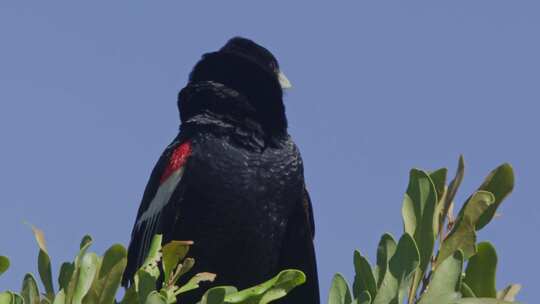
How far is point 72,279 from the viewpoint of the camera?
2.88m

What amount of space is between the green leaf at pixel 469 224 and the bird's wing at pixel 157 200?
2786 millimetres

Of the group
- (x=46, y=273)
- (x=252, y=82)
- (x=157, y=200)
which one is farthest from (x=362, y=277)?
(x=252, y=82)

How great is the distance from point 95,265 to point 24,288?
20 cm

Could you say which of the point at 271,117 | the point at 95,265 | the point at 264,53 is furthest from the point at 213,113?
the point at 95,265

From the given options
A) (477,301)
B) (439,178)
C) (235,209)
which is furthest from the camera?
(235,209)

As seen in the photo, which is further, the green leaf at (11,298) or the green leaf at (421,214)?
the green leaf at (421,214)

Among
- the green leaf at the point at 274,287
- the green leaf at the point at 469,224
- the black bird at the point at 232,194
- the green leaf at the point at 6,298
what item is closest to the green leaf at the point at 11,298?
the green leaf at the point at 6,298

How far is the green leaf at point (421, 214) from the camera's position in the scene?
→ 2.93m

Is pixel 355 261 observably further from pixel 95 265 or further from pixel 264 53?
pixel 264 53

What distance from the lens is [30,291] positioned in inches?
114

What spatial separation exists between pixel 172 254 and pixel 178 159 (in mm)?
2534

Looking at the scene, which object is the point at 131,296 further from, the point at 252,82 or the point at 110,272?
the point at 252,82

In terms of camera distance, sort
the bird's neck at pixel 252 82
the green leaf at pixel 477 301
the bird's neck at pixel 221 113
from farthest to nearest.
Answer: the bird's neck at pixel 252 82
the bird's neck at pixel 221 113
the green leaf at pixel 477 301

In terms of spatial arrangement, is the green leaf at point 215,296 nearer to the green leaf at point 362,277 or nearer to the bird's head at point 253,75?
the green leaf at point 362,277
